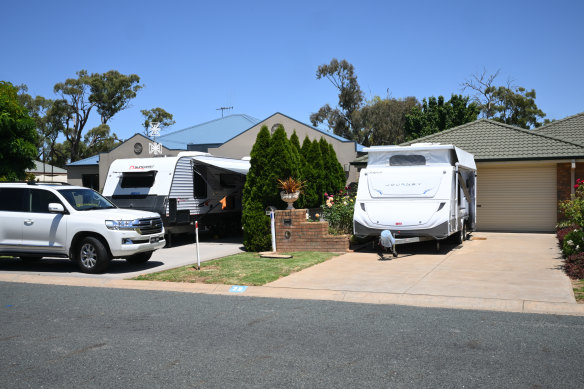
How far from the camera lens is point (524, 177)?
19109 mm

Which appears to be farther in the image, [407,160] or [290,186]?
[290,186]

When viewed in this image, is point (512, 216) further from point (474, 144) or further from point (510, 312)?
point (510, 312)

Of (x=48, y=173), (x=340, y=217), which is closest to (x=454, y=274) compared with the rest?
(x=340, y=217)

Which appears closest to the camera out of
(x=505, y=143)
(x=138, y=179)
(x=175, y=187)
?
(x=175, y=187)

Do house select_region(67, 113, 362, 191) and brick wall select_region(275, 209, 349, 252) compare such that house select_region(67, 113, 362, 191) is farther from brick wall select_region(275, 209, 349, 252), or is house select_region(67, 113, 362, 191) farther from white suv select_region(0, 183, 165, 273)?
white suv select_region(0, 183, 165, 273)

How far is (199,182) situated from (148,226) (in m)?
6.41

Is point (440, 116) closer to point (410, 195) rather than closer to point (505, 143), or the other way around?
point (505, 143)

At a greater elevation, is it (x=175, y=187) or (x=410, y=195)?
(x=175, y=187)

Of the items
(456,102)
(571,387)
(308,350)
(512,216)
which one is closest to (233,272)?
(308,350)

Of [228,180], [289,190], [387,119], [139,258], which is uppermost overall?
[387,119]

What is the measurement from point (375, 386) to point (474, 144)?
671 inches

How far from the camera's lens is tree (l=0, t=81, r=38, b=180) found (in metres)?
23.4

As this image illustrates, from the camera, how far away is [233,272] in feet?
36.1

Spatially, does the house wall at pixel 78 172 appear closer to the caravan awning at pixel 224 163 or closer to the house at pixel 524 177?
the caravan awning at pixel 224 163
